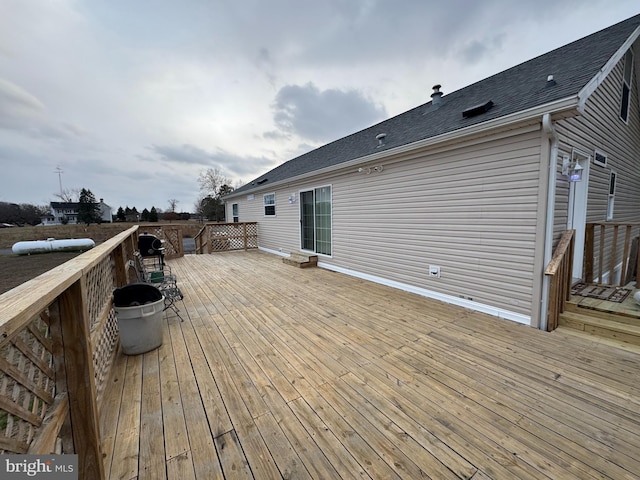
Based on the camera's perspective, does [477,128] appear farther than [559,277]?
Yes

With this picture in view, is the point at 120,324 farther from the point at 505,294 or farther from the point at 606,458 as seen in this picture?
the point at 505,294

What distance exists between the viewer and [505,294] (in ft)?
11.3

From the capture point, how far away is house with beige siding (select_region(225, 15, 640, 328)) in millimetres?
3139

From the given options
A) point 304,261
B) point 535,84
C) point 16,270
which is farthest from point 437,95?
point 16,270

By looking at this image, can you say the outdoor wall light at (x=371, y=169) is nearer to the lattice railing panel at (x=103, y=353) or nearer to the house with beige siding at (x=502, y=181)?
the house with beige siding at (x=502, y=181)

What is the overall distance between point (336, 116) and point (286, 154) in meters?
7.84

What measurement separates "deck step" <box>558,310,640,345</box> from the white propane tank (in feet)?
87.9

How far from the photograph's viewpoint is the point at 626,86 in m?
4.93

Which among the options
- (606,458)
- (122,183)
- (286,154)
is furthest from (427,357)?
(122,183)

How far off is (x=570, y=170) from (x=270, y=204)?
833cm

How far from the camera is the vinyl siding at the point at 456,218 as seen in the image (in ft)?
10.7

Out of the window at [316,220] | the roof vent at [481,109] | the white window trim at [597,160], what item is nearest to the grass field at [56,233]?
the window at [316,220]

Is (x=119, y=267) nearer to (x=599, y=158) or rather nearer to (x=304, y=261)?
(x=304, y=261)

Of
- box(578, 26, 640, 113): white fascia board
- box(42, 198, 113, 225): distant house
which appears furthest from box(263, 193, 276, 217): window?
box(42, 198, 113, 225): distant house
